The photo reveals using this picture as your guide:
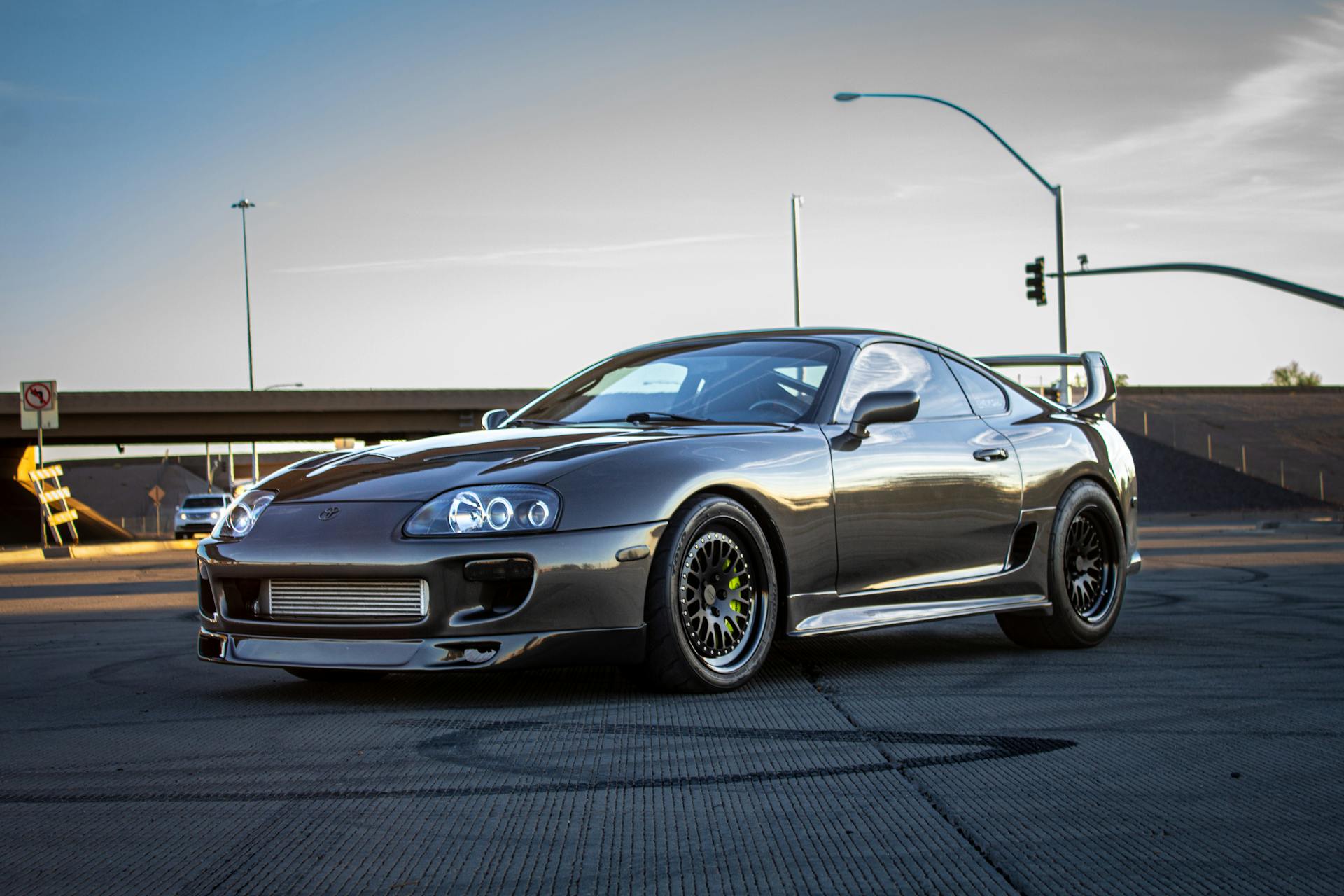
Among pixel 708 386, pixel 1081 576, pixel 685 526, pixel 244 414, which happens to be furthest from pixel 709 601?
pixel 244 414

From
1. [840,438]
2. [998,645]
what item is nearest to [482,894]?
[840,438]

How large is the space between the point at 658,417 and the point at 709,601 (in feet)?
3.31

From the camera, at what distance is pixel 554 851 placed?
315cm

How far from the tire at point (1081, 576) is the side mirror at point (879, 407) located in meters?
1.33

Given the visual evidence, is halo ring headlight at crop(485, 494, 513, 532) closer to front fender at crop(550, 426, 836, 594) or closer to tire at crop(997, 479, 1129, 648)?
front fender at crop(550, 426, 836, 594)

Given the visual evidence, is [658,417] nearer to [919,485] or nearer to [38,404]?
[919,485]

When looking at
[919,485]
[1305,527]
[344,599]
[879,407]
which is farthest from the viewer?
[1305,527]

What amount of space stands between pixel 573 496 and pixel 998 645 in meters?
3.02

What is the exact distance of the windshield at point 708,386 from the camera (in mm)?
6168

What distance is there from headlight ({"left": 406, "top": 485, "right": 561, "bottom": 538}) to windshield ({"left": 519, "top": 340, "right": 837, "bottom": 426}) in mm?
1133

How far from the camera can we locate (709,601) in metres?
5.45

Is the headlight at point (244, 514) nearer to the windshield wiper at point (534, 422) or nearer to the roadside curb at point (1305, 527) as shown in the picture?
the windshield wiper at point (534, 422)

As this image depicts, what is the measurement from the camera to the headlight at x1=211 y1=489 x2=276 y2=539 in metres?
5.54

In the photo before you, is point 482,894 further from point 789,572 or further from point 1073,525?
point 1073,525
